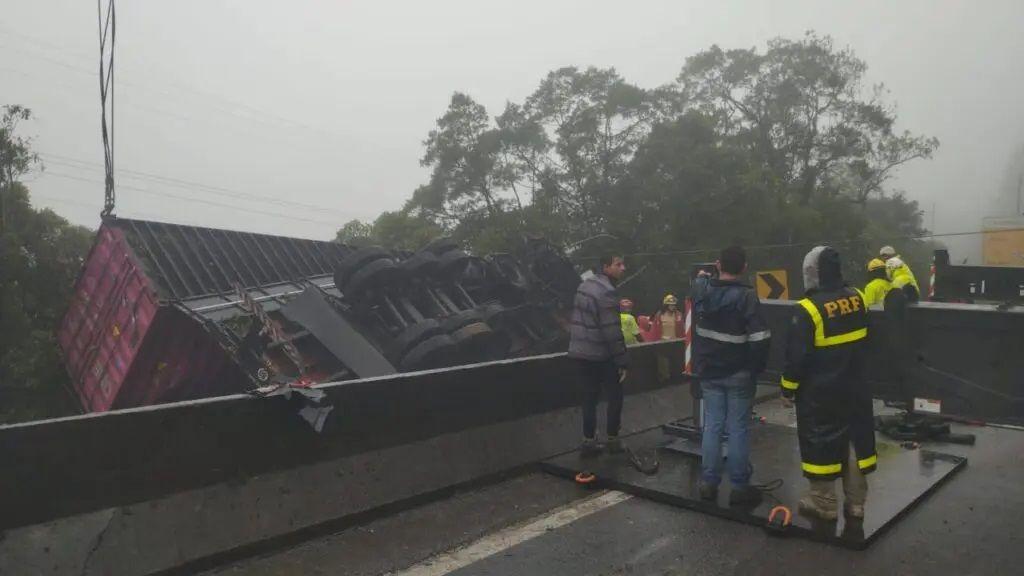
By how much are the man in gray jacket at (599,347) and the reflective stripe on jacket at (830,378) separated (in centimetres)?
161

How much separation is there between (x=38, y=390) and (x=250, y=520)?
12230mm

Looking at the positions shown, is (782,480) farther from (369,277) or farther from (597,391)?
(369,277)

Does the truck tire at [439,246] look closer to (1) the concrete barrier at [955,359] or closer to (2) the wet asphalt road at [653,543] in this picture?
(2) the wet asphalt road at [653,543]

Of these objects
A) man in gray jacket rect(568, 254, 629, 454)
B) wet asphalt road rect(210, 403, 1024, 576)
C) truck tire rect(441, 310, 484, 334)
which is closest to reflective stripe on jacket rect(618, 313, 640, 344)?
truck tire rect(441, 310, 484, 334)

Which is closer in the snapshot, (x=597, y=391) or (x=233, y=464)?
(x=233, y=464)

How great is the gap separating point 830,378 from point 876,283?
4.12 meters

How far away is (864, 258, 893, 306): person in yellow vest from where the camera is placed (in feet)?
23.8

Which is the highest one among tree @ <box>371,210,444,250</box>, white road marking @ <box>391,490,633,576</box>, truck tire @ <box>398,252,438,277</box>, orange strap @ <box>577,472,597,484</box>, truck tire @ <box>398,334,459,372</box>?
tree @ <box>371,210,444,250</box>


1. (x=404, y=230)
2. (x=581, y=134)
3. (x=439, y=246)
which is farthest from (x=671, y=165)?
(x=439, y=246)

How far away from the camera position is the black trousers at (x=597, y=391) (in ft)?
18.5

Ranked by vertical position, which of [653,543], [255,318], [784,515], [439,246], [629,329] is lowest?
[653,543]

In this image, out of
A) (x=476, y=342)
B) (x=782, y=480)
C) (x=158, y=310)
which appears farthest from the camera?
(x=476, y=342)

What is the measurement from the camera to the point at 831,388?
4090 millimetres

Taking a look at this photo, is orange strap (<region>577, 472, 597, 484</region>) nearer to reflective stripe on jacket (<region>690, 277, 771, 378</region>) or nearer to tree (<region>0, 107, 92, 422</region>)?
→ reflective stripe on jacket (<region>690, 277, 771, 378</region>)
